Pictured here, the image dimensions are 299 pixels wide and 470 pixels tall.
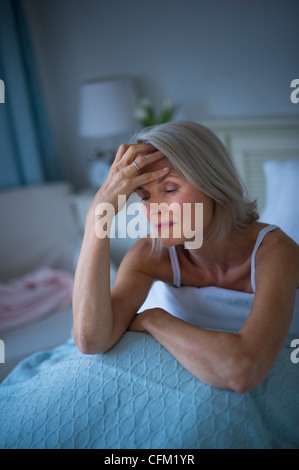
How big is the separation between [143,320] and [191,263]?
0.29 meters

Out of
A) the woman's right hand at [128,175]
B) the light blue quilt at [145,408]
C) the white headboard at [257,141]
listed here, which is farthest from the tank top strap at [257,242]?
the white headboard at [257,141]

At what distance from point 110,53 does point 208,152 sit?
2125 millimetres

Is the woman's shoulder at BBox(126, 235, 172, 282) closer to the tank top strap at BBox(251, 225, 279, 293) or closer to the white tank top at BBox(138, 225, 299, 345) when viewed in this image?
the white tank top at BBox(138, 225, 299, 345)

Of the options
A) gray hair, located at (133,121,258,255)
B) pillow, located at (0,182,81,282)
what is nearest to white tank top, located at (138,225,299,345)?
gray hair, located at (133,121,258,255)

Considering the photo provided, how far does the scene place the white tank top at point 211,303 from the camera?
3.95 ft

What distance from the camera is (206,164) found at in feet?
3.85

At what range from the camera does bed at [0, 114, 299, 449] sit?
0.91m

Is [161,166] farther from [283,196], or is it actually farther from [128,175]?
[283,196]

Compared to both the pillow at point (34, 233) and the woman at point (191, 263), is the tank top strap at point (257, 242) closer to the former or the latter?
the woman at point (191, 263)

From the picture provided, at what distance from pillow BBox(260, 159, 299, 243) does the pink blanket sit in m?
1.11

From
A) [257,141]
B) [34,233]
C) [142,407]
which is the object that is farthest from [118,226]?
[142,407]

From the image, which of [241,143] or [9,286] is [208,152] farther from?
[9,286]

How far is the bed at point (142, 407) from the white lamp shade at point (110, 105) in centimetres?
192
